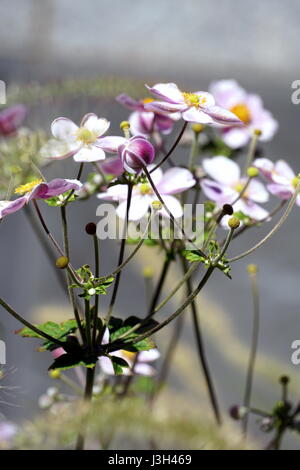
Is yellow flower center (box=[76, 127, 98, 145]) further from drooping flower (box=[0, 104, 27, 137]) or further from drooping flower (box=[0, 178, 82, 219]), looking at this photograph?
drooping flower (box=[0, 104, 27, 137])

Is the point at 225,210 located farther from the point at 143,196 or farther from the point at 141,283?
the point at 141,283

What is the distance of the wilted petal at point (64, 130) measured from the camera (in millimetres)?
351

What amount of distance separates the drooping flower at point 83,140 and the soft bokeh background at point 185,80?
0.34 m

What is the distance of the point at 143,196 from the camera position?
14.9 inches

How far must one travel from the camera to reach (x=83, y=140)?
350 millimetres

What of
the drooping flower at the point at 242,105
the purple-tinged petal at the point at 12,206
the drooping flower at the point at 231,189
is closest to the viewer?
the purple-tinged petal at the point at 12,206

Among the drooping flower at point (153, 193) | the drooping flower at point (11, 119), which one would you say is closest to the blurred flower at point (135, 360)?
the drooping flower at point (153, 193)

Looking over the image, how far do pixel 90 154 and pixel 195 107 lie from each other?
57mm

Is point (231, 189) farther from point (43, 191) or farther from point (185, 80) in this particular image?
point (185, 80)

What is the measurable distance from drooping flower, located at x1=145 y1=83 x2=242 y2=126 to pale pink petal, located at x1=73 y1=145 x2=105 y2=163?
33mm

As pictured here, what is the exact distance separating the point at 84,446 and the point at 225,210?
14 cm

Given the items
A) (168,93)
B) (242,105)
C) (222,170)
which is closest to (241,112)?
(242,105)

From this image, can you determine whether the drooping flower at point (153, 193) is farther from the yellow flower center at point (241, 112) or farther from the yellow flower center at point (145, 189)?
the yellow flower center at point (241, 112)
